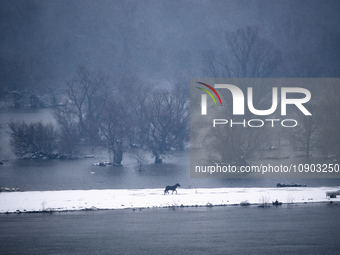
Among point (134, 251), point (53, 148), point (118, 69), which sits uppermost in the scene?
point (118, 69)

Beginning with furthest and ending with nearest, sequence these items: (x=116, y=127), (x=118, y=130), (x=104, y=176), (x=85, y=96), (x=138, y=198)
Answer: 1. (x=85, y=96)
2. (x=116, y=127)
3. (x=118, y=130)
4. (x=104, y=176)
5. (x=138, y=198)

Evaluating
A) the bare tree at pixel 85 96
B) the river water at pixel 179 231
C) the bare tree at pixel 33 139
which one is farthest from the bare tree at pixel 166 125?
the river water at pixel 179 231

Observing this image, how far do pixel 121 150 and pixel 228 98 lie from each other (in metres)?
16.0

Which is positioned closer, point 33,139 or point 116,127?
point 116,127

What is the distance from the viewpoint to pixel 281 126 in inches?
2096

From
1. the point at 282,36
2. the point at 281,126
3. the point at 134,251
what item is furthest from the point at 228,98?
the point at 282,36

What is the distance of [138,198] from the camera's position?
2600 centimetres

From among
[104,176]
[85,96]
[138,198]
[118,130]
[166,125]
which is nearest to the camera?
[138,198]

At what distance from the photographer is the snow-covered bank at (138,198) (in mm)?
24156

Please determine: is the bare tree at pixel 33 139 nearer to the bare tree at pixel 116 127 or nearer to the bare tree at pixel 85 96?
the bare tree at pixel 85 96

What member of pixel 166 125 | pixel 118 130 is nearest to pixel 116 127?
pixel 118 130

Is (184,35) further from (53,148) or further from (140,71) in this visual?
(53,148)

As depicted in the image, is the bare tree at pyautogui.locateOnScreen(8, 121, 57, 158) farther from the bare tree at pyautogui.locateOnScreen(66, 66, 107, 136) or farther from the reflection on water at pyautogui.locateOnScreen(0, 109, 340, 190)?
the bare tree at pyautogui.locateOnScreen(66, 66, 107, 136)

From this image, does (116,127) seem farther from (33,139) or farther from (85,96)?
(85,96)
